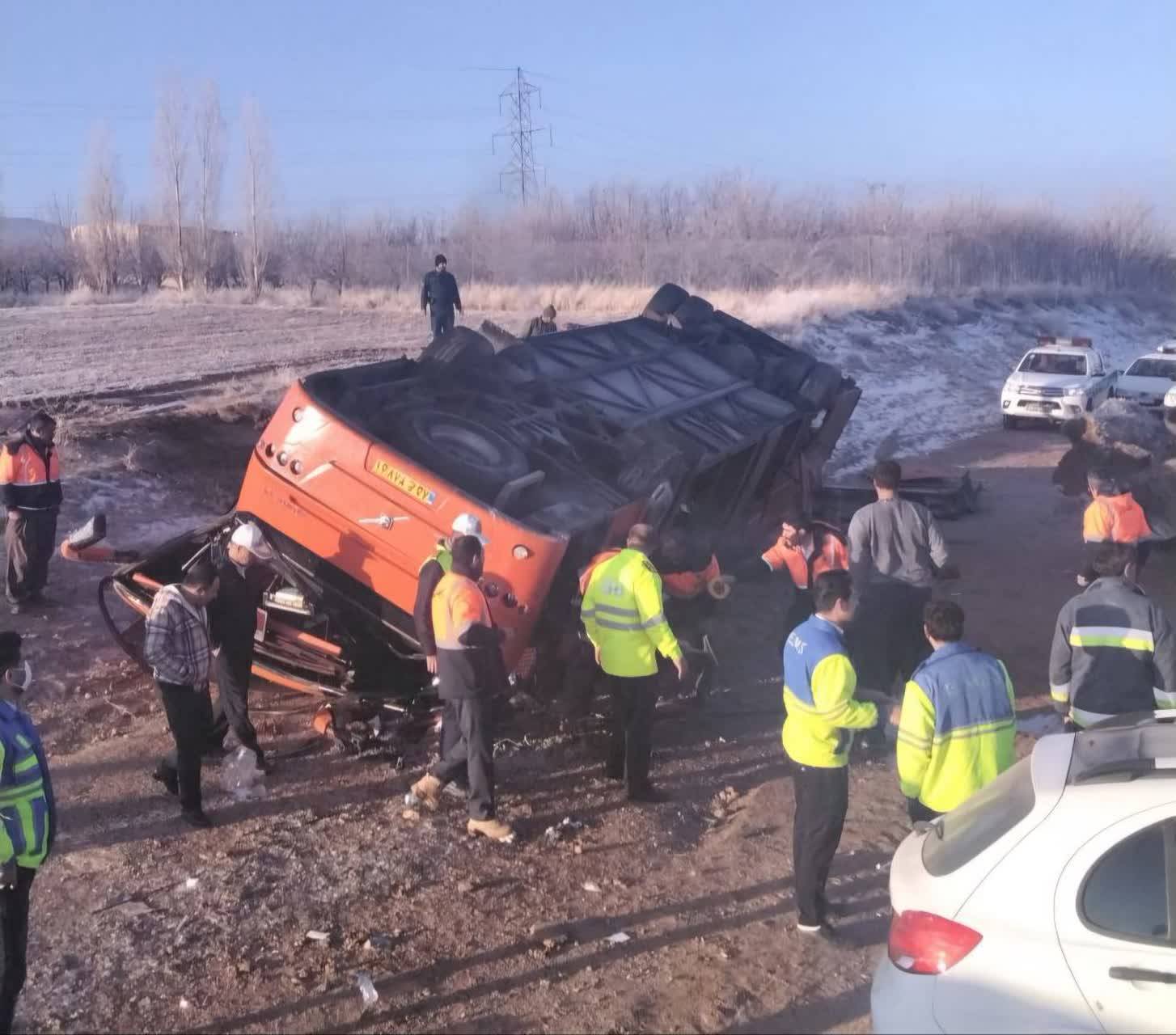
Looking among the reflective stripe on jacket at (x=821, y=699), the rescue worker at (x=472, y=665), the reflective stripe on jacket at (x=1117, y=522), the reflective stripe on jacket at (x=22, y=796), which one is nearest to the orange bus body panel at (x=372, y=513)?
the rescue worker at (x=472, y=665)

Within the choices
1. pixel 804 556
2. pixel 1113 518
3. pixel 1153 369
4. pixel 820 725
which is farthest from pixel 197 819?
pixel 1153 369

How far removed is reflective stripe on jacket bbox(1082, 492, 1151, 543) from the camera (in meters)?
7.75

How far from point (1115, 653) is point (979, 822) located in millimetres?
2036

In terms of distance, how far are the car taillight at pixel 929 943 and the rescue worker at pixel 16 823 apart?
2.83 meters

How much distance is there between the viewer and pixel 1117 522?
7.75m

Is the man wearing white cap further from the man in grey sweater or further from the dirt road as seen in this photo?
the man in grey sweater

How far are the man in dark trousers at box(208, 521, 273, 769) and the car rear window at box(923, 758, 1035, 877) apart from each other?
3830 mm

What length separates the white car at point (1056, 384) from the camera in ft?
68.5

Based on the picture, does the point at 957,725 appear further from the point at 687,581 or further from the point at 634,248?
the point at 634,248

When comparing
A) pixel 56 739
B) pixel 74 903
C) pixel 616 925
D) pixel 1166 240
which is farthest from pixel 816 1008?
pixel 1166 240

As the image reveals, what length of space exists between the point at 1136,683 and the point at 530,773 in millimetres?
3140

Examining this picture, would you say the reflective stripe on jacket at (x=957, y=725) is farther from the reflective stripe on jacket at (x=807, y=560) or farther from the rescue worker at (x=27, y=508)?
the rescue worker at (x=27, y=508)

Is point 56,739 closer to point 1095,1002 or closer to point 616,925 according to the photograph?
point 616,925

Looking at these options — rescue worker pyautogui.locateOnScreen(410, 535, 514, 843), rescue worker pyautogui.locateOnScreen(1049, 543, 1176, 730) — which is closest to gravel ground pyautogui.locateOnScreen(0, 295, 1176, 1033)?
rescue worker pyautogui.locateOnScreen(410, 535, 514, 843)
